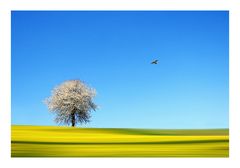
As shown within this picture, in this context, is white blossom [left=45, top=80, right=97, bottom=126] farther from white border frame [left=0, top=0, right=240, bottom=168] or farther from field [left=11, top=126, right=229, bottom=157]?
white border frame [left=0, top=0, right=240, bottom=168]

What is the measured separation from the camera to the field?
11.1 metres

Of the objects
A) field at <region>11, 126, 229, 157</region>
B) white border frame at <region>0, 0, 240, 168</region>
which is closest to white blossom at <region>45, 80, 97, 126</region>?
field at <region>11, 126, 229, 157</region>

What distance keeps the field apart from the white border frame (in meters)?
0.22

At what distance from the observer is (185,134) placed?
38.5ft
